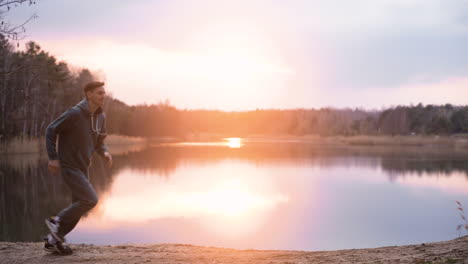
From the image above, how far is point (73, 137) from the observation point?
4.09 metres

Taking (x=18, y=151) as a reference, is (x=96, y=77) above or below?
above

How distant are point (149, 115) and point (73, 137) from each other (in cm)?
4861

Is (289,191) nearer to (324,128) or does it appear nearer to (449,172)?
(449,172)

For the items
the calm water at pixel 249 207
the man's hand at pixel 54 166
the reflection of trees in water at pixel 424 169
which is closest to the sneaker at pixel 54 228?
the man's hand at pixel 54 166

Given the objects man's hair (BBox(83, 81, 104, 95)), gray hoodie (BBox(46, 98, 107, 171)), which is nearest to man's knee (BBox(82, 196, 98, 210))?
gray hoodie (BBox(46, 98, 107, 171))

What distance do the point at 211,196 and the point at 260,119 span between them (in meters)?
105

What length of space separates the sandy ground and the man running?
292 mm

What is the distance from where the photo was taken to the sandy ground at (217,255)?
3.98 m

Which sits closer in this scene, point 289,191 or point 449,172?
point 289,191

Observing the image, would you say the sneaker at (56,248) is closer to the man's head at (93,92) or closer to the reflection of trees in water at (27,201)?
the man's head at (93,92)

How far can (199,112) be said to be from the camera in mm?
120062

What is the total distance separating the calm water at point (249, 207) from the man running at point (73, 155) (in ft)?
7.06

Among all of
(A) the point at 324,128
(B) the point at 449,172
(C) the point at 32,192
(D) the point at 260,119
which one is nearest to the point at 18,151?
(C) the point at 32,192

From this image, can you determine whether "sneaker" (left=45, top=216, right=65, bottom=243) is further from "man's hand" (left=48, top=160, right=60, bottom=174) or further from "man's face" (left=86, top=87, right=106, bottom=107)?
"man's face" (left=86, top=87, right=106, bottom=107)
